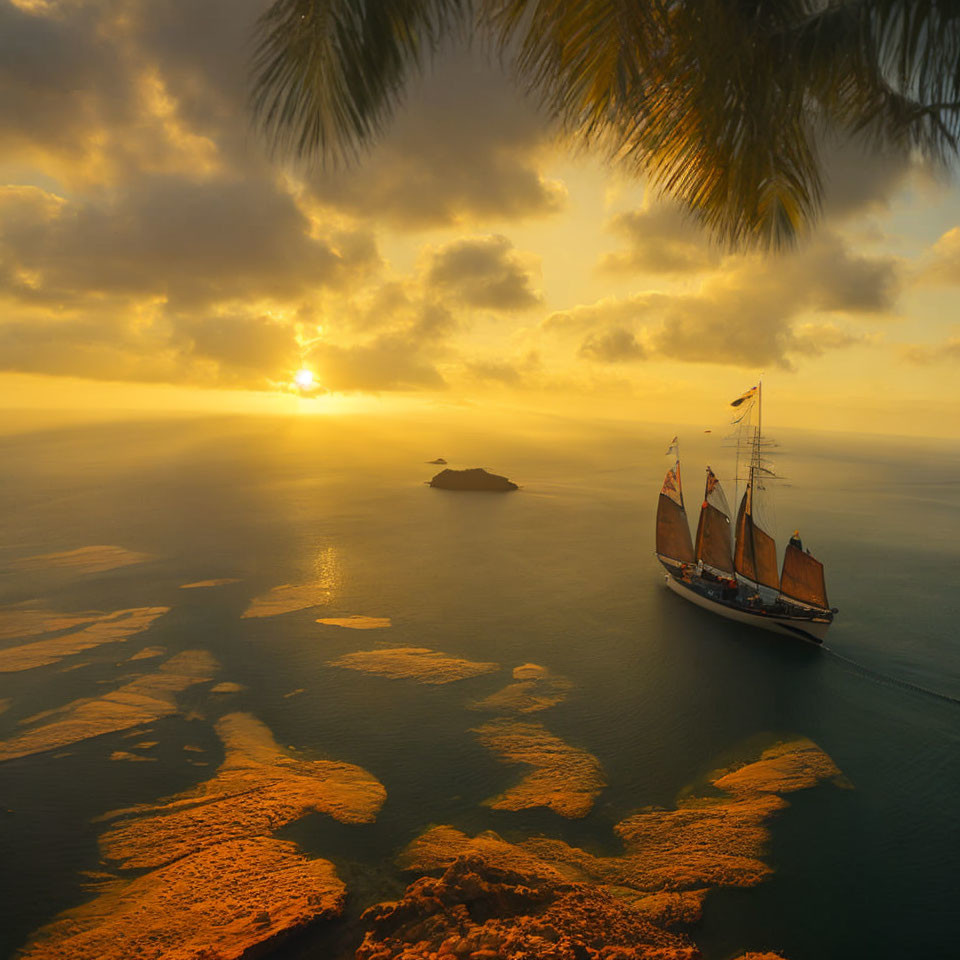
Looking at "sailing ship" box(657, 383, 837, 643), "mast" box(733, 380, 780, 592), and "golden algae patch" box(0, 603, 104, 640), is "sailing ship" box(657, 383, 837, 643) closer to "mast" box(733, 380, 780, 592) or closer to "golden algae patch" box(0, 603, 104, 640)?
"mast" box(733, 380, 780, 592)

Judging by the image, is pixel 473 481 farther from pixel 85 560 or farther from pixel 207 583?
pixel 85 560

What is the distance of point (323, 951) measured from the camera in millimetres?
16781

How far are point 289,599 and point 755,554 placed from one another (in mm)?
40042

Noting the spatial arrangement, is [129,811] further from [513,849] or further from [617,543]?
[617,543]

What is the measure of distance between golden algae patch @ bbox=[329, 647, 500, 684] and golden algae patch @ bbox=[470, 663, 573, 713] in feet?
7.69

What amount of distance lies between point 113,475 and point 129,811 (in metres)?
142

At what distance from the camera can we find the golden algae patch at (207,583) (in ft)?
177

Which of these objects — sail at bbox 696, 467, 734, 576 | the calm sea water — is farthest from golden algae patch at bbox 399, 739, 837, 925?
sail at bbox 696, 467, 734, 576

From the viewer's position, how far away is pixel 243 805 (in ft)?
74.4

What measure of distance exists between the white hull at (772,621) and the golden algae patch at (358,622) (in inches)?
1027

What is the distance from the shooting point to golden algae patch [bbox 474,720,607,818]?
76.7ft

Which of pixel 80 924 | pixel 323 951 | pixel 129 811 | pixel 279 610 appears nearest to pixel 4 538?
pixel 279 610

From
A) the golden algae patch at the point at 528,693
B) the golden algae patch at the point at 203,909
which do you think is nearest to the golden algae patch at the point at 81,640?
the golden algae patch at the point at 203,909

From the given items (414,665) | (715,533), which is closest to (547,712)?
(414,665)
